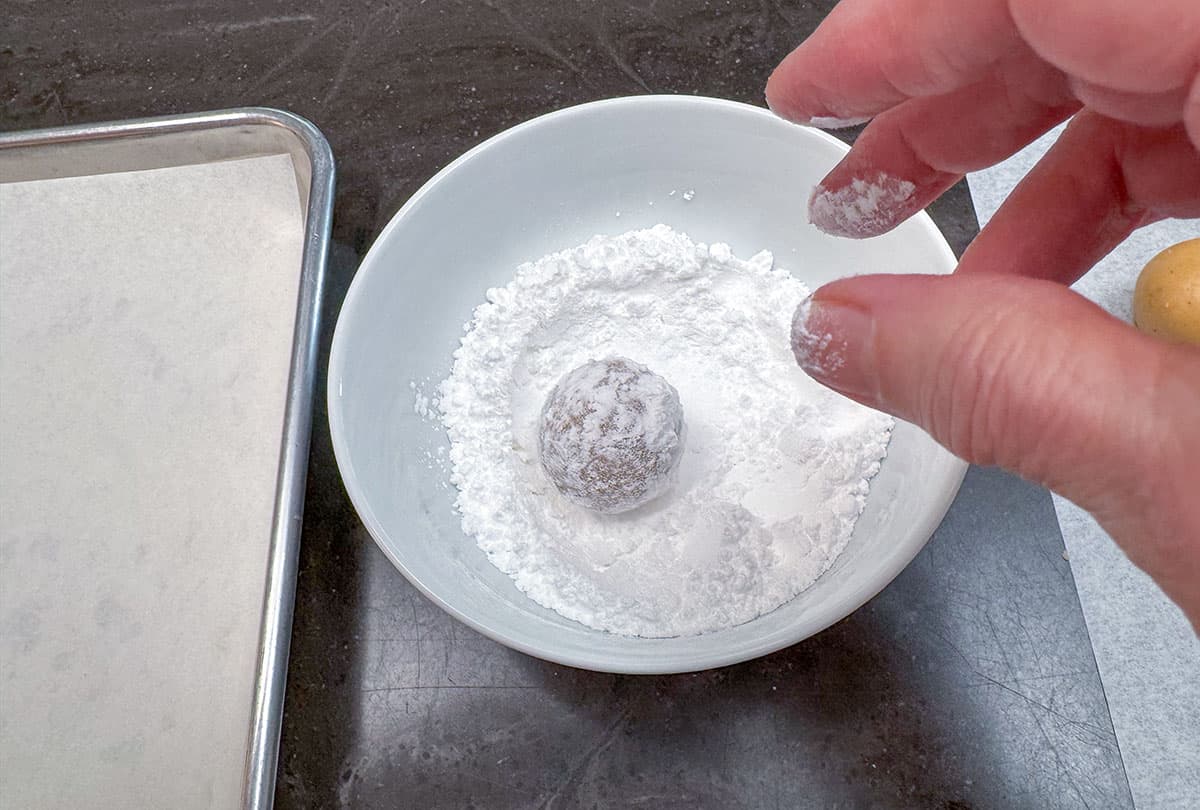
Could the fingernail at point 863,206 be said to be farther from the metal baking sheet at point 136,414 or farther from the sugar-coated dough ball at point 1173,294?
the metal baking sheet at point 136,414

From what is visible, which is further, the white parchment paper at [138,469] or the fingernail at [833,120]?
the white parchment paper at [138,469]

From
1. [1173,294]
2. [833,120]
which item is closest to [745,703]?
[833,120]

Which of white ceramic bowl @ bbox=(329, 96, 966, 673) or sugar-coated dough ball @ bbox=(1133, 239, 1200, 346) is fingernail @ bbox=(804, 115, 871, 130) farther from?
sugar-coated dough ball @ bbox=(1133, 239, 1200, 346)

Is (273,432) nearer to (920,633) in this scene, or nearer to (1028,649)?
(920,633)

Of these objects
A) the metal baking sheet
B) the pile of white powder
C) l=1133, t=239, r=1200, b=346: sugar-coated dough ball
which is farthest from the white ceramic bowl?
l=1133, t=239, r=1200, b=346: sugar-coated dough ball

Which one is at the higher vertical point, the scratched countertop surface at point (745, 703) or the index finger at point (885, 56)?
the index finger at point (885, 56)

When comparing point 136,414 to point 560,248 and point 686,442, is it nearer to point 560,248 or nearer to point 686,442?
point 560,248

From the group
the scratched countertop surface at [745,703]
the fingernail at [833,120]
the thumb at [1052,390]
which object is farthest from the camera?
the scratched countertop surface at [745,703]

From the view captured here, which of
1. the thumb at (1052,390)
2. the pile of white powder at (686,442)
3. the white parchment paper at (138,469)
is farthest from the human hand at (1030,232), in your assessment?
the white parchment paper at (138,469)
